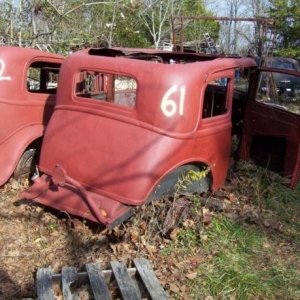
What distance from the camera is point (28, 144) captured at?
5.32 meters

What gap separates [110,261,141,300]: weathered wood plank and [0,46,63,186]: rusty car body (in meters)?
2.09

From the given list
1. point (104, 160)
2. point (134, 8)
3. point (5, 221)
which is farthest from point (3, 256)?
point (134, 8)

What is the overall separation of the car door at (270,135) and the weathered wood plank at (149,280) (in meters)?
2.24

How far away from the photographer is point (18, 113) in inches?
213

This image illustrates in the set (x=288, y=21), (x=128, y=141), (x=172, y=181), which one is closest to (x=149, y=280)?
(x=172, y=181)

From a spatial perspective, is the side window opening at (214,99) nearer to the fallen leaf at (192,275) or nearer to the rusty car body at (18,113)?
the rusty car body at (18,113)

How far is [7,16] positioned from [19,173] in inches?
260

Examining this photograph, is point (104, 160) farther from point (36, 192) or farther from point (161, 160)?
point (36, 192)

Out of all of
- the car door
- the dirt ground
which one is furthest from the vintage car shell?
the car door

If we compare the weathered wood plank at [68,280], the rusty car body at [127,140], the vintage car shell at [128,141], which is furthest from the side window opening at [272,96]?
the weathered wood plank at [68,280]

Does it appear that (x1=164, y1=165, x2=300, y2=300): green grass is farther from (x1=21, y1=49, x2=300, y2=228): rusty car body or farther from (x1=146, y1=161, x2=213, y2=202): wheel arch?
(x1=21, y1=49, x2=300, y2=228): rusty car body

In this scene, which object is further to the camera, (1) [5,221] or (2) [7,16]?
(2) [7,16]

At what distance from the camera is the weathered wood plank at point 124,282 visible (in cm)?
334

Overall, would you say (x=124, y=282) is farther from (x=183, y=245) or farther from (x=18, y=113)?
(x=18, y=113)
